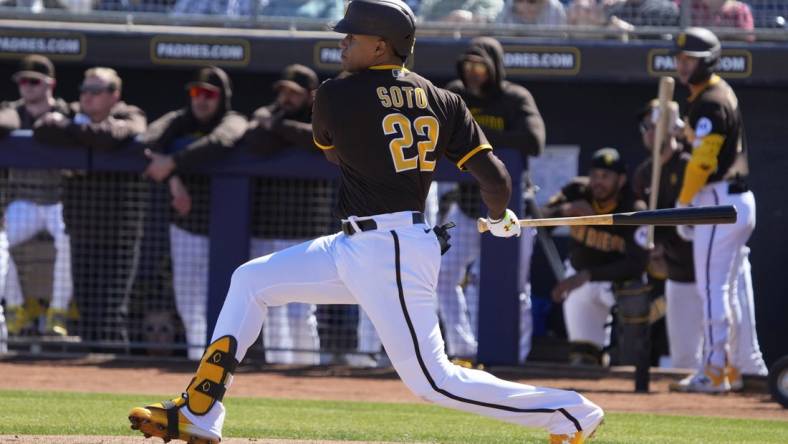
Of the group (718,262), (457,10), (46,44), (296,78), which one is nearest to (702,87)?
(718,262)

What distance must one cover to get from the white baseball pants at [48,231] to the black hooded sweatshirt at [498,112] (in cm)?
251

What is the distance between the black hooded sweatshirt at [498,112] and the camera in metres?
7.93

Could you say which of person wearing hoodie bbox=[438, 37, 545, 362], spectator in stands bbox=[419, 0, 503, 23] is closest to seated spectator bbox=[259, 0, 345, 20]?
spectator in stands bbox=[419, 0, 503, 23]

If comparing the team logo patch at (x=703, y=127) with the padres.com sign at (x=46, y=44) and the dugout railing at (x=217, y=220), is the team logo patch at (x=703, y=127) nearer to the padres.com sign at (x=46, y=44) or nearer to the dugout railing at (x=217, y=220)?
the dugout railing at (x=217, y=220)

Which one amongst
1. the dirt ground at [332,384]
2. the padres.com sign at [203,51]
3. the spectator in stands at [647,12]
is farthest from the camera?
the padres.com sign at [203,51]

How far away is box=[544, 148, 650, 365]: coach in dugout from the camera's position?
8.24 m

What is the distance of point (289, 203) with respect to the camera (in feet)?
27.1

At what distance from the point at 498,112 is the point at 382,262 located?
406 centimetres

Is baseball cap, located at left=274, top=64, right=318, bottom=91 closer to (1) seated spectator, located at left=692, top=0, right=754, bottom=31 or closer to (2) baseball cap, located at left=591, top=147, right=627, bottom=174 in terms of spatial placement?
(2) baseball cap, located at left=591, top=147, right=627, bottom=174

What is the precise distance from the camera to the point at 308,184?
325 inches

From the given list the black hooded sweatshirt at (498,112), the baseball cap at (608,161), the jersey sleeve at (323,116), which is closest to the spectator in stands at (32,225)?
the black hooded sweatshirt at (498,112)

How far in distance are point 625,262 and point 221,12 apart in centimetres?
358

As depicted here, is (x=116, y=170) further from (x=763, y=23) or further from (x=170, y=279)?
(x=763, y=23)

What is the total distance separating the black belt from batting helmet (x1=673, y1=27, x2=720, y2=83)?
349 centimetres
